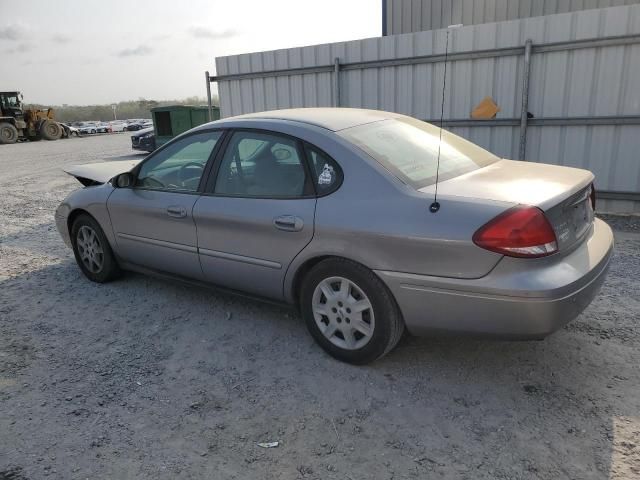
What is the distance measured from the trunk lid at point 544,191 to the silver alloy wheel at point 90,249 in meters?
3.21

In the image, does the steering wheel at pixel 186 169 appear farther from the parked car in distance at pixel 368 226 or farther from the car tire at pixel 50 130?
the car tire at pixel 50 130

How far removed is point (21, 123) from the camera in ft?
92.8

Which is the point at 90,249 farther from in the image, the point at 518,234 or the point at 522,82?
the point at 522,82

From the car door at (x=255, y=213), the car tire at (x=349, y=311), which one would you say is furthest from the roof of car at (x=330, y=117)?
the car tire at (x=349, y=311)

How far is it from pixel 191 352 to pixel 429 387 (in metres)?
1.60

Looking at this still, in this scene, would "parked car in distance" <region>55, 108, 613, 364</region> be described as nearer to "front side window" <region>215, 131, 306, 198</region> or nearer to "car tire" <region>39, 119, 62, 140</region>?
"front side window" <region>215, 131, 306, 198</region>

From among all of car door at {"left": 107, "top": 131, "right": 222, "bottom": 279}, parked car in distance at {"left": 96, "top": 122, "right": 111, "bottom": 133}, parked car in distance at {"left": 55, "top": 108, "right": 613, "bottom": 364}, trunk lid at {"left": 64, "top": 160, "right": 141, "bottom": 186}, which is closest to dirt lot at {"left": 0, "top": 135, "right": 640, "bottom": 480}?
parked car in distance at {"left": 55, "top": 108, "right": 613, "bottom": 364}

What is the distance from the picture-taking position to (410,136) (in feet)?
11.6

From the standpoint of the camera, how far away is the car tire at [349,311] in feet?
9.79

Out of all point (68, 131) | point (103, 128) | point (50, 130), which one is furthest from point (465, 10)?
point (103, 128)

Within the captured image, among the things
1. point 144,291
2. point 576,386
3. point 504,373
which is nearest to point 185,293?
point 144,291

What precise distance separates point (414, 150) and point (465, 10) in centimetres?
902

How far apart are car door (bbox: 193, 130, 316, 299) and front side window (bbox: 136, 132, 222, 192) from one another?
0.60ft

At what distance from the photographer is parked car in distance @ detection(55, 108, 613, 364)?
263 centimetres
